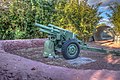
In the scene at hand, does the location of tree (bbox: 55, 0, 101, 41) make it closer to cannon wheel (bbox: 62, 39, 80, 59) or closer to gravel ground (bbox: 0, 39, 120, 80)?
cannon wheel (bbox: 62, 39, 80, 59)

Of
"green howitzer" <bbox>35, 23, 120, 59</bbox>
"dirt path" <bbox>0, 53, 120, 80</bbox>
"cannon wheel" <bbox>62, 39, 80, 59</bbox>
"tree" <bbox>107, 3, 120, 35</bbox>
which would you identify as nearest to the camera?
"dirt path" <bbox>0, 53, 120, 80</bbox>

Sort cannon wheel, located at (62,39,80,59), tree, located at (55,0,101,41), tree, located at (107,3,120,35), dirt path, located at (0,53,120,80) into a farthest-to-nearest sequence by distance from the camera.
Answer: tree, located at (107,3,120,35)
tree, located at (55,0,101,41)
cannon wheel, located at (62,39,80,59)
dirt path, located at (0,53,120,80)

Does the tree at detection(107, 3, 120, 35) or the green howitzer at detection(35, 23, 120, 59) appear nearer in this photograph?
the green howitzer at detection(35, 23, 120, 59)

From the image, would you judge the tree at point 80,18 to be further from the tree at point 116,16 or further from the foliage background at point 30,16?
the tree at point 116,16

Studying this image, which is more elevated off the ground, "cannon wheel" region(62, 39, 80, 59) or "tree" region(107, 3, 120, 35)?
"tree" region(107, 3, 120, 35)

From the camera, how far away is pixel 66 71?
3.66 metres

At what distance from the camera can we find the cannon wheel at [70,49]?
632cm

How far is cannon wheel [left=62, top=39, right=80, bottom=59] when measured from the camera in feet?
20.7

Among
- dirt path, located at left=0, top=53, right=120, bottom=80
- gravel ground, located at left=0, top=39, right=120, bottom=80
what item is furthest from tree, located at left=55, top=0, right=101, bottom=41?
dirt path, located at left=0, top=53, right=120, bottom=80

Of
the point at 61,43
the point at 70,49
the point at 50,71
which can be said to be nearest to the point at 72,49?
the point at 70,49

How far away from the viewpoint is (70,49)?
648 centimetres

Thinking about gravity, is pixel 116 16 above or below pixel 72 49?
above

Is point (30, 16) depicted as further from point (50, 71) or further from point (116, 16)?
point (50, 71)

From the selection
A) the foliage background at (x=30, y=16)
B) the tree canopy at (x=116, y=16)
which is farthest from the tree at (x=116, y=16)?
the foliage background at (x=30, y=16)
